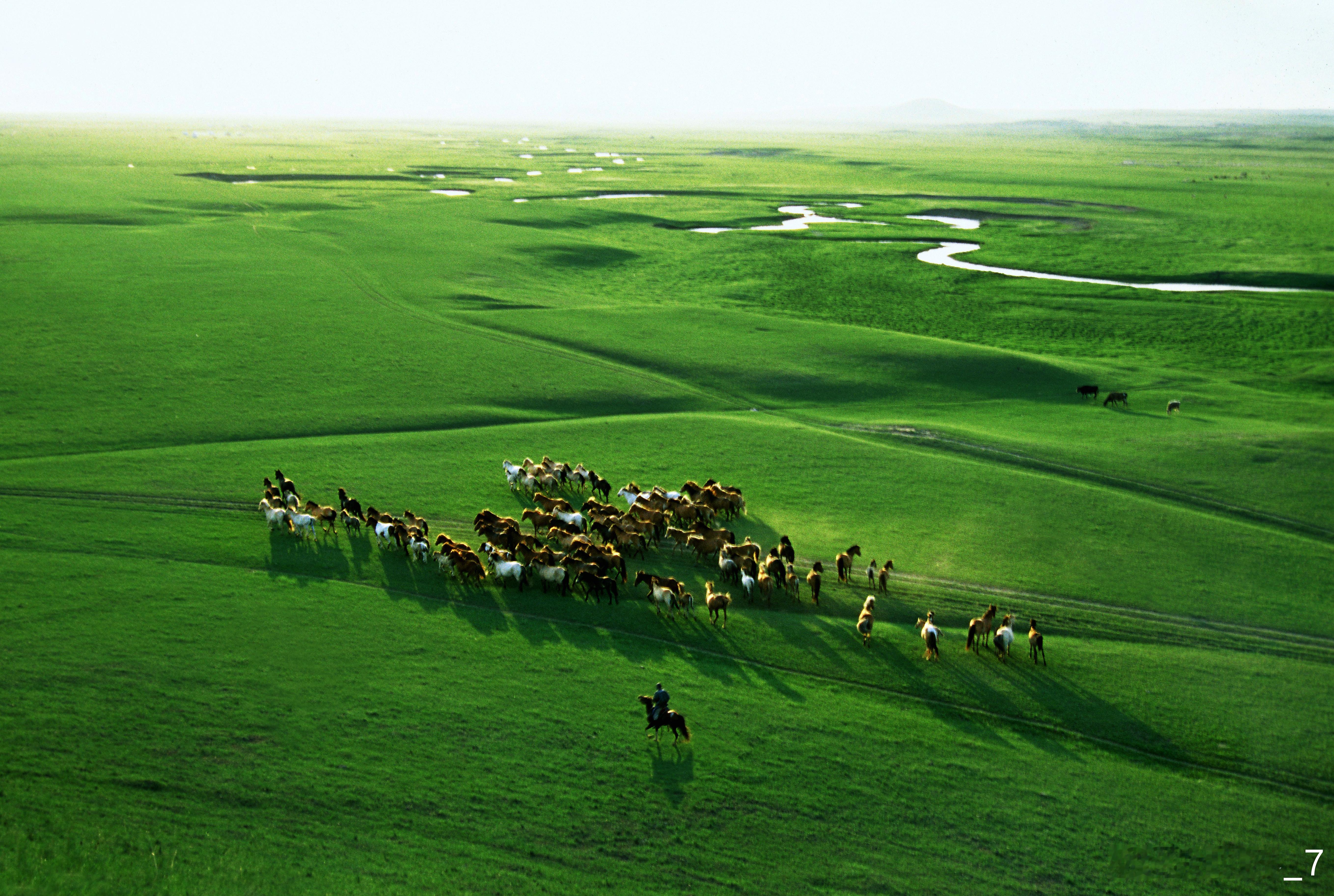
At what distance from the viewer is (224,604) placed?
23578mm

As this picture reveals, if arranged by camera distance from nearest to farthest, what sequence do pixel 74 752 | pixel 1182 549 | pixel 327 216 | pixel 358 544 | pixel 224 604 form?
1. pixel 74 752
2. pixel 224 604
3. pixel 358 544
4. pixel 1182 549
5. pixel 327 216

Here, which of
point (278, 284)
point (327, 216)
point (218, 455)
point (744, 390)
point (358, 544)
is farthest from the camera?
point (327, 216)

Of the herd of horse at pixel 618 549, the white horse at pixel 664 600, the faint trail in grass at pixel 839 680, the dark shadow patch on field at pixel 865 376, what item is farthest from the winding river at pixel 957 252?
the faint trail in grass at pixel 839 680

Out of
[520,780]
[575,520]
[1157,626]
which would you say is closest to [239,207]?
[575,520]

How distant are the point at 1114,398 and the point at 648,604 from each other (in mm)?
31267

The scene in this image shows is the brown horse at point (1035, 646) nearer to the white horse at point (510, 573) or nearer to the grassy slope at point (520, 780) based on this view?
the grassy slope at point (520, 780)

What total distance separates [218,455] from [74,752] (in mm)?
17665

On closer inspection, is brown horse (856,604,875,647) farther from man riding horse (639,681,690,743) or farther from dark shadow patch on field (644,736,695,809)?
dark shadow patch on field (644,736,695,809)

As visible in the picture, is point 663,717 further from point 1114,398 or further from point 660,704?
point 1114,398

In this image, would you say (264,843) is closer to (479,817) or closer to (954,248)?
(479,817)

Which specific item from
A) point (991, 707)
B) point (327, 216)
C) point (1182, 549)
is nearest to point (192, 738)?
point (991, 707)

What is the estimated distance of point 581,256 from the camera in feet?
254

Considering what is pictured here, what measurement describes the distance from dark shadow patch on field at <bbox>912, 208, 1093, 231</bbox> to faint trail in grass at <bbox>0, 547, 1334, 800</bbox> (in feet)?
295

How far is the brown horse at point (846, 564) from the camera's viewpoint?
2628cm
